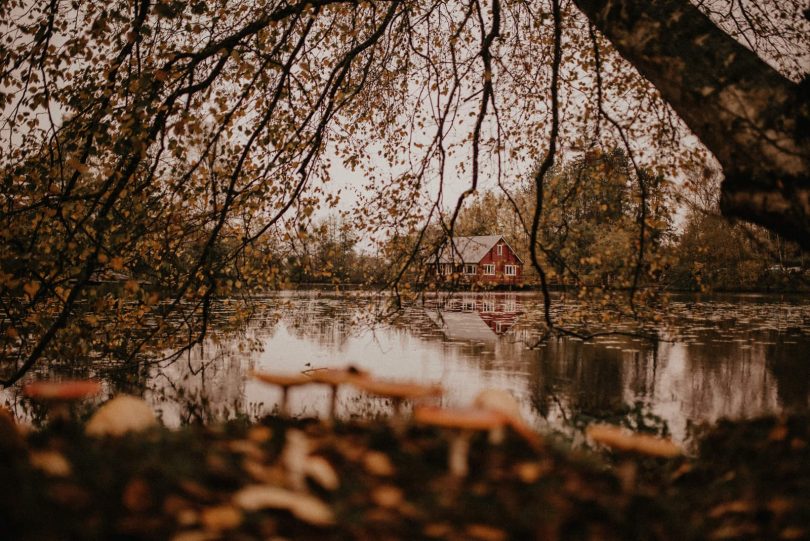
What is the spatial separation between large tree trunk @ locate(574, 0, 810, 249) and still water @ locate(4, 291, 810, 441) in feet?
9.44

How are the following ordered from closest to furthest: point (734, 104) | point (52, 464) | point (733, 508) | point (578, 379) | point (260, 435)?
1. point (52, 464)
2. point (260, 435)
3. point (733, 508)
4. point (734, 104)
5. point (578, 379)

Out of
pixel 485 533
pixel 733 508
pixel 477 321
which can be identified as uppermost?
pixel 485 533

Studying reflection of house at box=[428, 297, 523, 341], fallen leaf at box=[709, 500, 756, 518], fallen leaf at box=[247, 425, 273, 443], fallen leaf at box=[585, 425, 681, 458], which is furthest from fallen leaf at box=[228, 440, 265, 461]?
reflection of house at box=[428, 297, 523, 341]

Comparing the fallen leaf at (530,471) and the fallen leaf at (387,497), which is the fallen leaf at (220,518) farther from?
the fallen leaf at (530,471)

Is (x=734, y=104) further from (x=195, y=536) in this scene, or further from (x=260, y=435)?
(x=195, y=536)

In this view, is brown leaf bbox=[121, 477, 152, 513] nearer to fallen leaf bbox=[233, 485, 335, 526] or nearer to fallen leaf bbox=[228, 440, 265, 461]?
fallen leaf bbox=[233, 485, 335, 526]

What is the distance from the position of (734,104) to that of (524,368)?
11955mm

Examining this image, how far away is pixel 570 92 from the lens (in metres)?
11.0

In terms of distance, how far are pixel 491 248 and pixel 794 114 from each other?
196 feet

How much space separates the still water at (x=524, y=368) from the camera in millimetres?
9781

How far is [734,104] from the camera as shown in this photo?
12.5 feet

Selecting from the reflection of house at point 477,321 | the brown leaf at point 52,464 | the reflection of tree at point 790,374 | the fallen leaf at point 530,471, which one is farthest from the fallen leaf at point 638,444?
the reflection of house at point 477,321

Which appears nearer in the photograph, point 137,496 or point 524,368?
point 137,496

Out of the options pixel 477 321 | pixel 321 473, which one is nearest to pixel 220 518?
pixel 321 473
